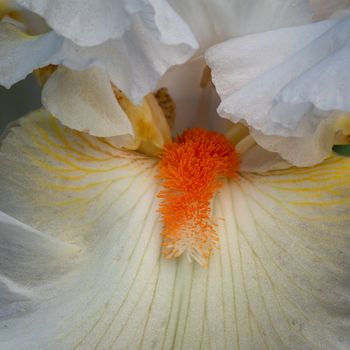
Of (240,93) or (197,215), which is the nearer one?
(240,93)

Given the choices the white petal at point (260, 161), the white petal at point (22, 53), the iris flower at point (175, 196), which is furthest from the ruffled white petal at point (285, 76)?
the white petal at point (22, 53)

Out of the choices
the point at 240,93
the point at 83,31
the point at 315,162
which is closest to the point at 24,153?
the point at 83,31

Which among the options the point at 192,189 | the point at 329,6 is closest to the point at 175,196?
the point at 192,189

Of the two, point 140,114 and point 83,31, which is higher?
point 83,31

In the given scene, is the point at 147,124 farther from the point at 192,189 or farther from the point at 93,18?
the point at 93,18

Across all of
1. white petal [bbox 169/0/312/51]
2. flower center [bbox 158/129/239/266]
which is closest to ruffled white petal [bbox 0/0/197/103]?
white petal [bbox 169/0/312/51]

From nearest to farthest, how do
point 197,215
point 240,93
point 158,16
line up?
point 158,16 → point 240,93 → point 197,215

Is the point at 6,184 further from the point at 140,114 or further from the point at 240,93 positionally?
the point at 240,93
